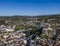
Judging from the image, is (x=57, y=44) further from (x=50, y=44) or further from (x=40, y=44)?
(x=40, y=44)

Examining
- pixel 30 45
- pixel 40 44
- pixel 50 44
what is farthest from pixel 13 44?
pixel 50 44

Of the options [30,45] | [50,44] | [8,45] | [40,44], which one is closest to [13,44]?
[8,45]

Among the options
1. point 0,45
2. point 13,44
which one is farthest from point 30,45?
point 0,45

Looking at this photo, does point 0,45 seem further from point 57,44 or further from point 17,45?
point 57,44

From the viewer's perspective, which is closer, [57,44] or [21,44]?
[57,44]

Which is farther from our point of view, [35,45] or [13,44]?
[13,44]

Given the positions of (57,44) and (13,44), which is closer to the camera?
(57,44)

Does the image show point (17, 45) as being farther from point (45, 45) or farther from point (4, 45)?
point (45, 45)
